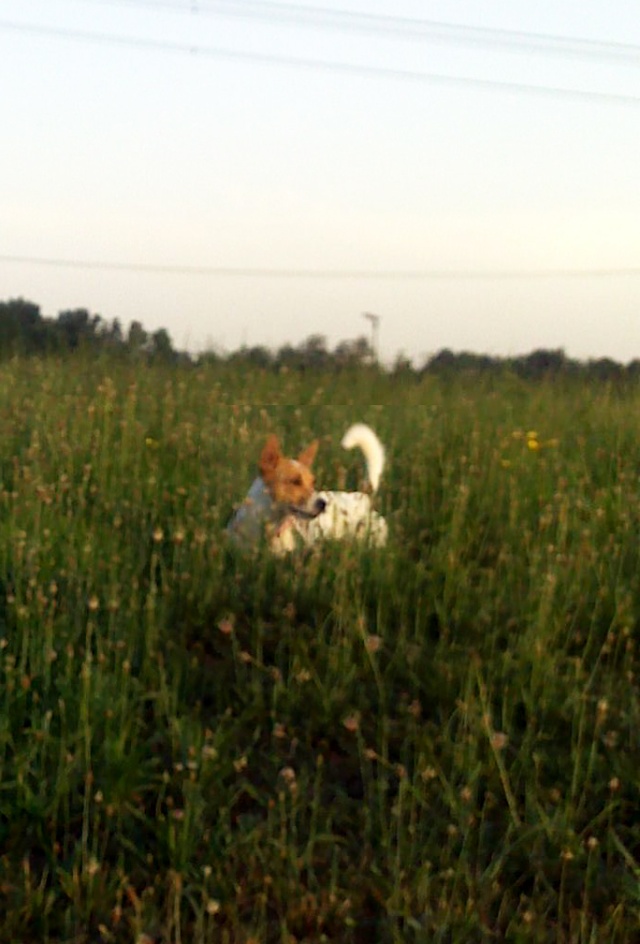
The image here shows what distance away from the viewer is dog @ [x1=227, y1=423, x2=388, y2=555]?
18.0 ft

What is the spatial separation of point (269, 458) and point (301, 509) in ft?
0.96

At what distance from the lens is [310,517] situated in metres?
6.15

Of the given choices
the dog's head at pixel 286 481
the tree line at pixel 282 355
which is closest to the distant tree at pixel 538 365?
the tree line at pixel 282 355

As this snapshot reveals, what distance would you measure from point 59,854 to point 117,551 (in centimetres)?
172

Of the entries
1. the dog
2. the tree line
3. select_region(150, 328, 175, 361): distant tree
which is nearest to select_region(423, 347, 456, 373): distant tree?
the tree line

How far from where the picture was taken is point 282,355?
34.6ft

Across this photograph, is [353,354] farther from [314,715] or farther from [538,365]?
[314,715]

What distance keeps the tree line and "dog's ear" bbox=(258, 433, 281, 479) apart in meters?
3.47

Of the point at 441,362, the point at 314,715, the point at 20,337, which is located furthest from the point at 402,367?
the point at 314,715

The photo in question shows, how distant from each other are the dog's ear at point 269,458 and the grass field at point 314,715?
0.18 metres

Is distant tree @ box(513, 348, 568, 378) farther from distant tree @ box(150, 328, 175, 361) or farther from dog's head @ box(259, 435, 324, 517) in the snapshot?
dog's head @ box(259, 435, 324, 517)

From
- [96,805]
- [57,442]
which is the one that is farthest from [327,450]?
[96,805]

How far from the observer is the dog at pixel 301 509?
5.50 meters

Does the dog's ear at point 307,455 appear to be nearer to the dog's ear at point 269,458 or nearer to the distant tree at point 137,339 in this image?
the dog's ear at point 269,458
